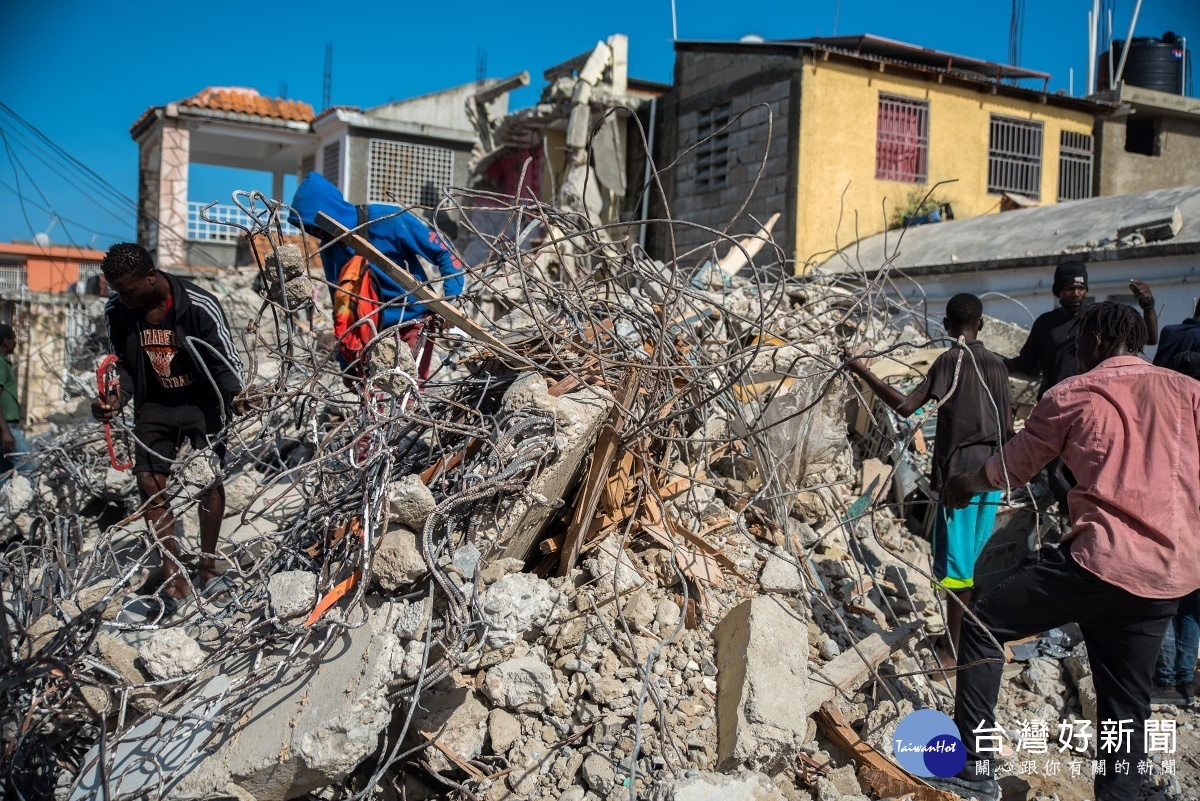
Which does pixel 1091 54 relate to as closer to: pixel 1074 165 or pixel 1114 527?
pixel 1074 165

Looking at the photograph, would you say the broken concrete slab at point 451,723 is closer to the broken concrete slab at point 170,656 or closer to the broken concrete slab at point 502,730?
the broken concrete slab at point 502,730

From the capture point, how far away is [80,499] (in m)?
4.67

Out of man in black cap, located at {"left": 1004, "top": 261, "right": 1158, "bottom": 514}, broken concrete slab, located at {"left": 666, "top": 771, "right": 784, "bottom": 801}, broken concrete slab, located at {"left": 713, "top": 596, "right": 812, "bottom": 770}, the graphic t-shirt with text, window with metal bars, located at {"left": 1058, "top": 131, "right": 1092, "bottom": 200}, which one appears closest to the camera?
broken concrete slab, located at {"left": 666, "top": 771, "right": 784, "bottom": 801}

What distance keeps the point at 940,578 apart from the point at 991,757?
795mm

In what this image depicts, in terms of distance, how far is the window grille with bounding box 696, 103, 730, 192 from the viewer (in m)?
13.5

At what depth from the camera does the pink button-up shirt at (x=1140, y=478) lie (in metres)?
2.51

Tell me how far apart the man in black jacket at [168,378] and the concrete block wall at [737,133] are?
849cm

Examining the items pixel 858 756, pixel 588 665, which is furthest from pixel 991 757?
pixel 588 665

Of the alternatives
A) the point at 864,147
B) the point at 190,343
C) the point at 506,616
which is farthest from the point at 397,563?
the point at 864,147

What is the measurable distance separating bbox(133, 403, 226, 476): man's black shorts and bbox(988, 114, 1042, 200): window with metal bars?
13291 mm

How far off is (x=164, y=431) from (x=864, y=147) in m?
11.4

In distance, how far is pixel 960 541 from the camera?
3.51 metres

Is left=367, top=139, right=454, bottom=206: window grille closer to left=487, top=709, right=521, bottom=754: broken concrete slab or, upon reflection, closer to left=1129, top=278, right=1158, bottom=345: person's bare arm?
left=1129, top=278, right=1158, bottom=345: person's bare arm

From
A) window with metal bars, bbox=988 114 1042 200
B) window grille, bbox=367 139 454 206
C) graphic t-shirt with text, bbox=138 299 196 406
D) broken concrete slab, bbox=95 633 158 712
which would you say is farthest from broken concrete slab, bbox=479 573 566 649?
window grille, bbox=367 139 454 206
